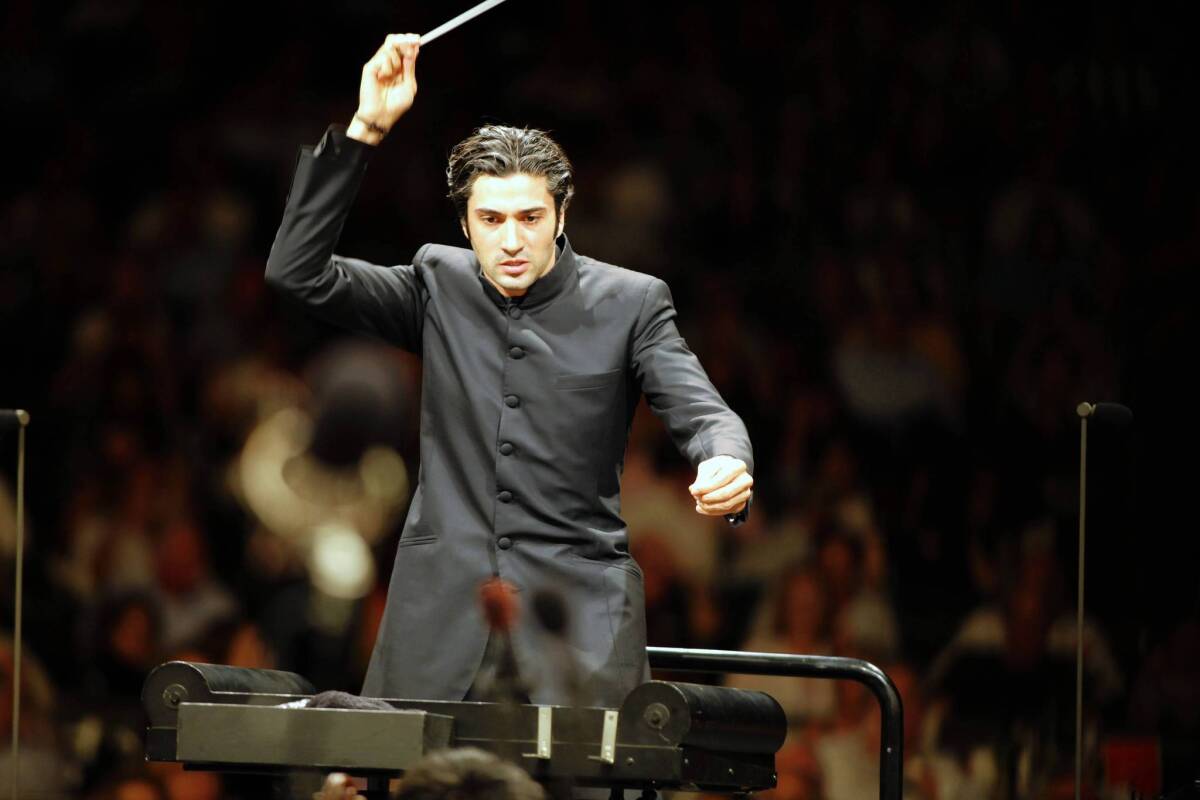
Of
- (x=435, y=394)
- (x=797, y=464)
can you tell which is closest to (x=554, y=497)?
(x=435, y=394)

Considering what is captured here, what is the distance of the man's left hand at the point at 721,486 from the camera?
207cm

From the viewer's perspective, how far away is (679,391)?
7.75 feet

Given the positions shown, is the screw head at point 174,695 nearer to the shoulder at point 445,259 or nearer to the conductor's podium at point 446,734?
the conductor's podium at point 446,734

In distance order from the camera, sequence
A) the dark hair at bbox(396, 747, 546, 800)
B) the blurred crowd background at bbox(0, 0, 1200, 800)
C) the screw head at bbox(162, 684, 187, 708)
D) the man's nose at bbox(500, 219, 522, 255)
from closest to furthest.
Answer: the dark hair at bbox(396, 747, 546, 800)
the screw head at bbox(162, 684, 187, 708)
the man's nose at bbox(500, 219, 522, 255)
the blurred crowd background at bbox(0, 0, 1200, 800)

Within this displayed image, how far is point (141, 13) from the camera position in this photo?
5.03 m

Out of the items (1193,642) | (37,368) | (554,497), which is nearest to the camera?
(554,497)

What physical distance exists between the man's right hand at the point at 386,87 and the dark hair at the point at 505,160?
0.16 metres

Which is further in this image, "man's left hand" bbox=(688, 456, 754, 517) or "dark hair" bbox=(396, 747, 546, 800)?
"man's left hand" bbox=(688, 456, 754, 517)

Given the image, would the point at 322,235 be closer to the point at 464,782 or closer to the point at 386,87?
the point at 386,87

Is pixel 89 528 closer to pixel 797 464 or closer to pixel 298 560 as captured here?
pixel 298 560

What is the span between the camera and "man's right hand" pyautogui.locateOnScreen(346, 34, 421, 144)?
2.24 metres

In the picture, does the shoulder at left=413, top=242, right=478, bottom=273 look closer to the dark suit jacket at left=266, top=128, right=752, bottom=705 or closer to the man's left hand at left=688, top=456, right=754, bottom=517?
the dark suit jacket at left=266, top=128, right=752, bottom=705

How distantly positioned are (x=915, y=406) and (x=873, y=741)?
886mm

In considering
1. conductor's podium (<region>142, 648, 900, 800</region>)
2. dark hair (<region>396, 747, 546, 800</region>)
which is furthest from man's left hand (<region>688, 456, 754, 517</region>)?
dark hair (<region>396, 747, 546, 800</region>)
